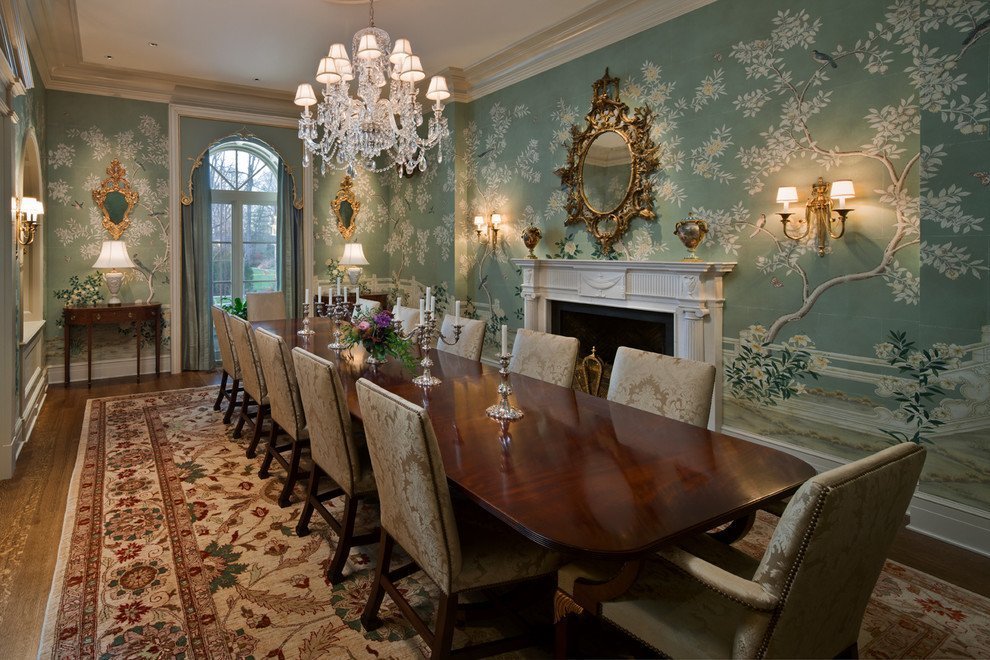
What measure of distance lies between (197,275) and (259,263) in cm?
83

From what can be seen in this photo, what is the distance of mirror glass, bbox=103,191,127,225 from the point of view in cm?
587

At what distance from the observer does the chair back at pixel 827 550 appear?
1147mm

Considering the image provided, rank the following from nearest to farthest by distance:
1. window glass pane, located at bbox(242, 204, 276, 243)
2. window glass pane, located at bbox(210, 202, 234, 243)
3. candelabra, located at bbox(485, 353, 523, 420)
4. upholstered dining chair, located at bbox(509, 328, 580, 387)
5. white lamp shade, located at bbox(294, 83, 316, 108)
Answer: candelabra, located at bbox(485, 353, 523, 420) < upholstered dining chair, located at bbox(509, 328, 580, 387) < white lamp shade, located at bbox(294, 83, 316, 108) < window glass pane, located at bbox(210, 202, 234, 243) < window glass pane, located at bbox(242, 204, 276, 243)

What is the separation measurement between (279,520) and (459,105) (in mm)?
4560

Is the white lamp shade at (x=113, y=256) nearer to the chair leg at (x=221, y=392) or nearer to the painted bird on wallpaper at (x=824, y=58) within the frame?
the chair leg at (x=221, y=392)

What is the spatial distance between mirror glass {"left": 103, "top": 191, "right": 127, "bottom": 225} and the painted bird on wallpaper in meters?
6.11

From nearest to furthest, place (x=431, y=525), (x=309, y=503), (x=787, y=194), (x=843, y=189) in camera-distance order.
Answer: (x=431, y=525), (x=309, y=503), (x=843, y=189), (x=787, y=194)

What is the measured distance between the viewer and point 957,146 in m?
2.59

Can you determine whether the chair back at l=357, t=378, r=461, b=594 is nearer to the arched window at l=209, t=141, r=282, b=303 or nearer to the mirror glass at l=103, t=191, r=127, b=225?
the mirror glass at l=103, t=191, r=127, b=225

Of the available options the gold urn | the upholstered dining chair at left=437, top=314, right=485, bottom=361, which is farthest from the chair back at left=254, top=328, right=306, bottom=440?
the gold urn

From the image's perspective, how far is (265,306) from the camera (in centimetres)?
582

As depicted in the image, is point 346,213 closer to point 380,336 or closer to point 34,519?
point 380,336

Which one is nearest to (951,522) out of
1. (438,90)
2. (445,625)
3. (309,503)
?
(445,625)

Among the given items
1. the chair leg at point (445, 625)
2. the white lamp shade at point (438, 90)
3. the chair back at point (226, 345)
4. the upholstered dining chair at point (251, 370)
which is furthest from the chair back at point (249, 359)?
the chair leg at point (445, 625)
